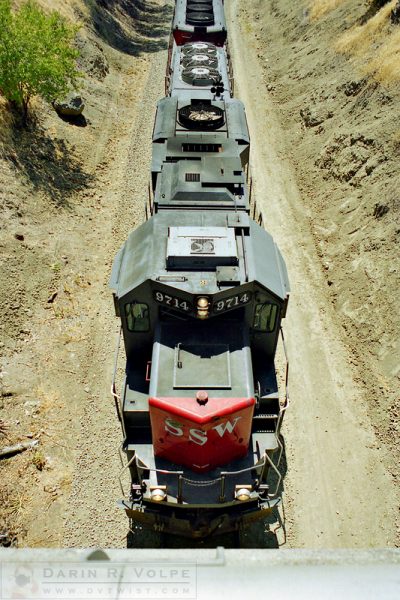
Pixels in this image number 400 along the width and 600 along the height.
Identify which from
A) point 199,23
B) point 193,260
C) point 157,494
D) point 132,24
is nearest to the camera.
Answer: point 157,494

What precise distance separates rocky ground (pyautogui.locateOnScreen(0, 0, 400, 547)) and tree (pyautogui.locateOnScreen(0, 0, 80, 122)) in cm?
140

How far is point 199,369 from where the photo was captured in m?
8.46

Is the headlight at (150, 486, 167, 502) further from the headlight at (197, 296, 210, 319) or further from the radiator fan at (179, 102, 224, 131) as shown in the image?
the radiator fan at (179, 102, 224, 131)

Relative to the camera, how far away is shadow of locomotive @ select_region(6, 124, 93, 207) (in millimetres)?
17875

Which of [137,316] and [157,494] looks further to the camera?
[137,316]

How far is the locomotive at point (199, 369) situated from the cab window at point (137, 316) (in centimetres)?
2

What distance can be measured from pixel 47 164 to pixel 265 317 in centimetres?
1355

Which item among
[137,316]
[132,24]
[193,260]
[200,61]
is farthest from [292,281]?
[132,24]

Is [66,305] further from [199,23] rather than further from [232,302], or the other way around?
[199,23]

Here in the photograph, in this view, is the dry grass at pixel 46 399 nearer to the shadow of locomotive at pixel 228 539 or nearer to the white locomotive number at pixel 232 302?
the shadow of locomotive at pixel 228 539

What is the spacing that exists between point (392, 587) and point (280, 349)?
25.8 ft

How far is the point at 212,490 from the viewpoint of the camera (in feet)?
28.5

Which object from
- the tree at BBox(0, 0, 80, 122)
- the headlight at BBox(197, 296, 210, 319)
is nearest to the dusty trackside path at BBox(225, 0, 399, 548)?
the headlight at BBox(197, 296, 210, 319)

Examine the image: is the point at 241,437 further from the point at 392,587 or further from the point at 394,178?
the point at 394,178
